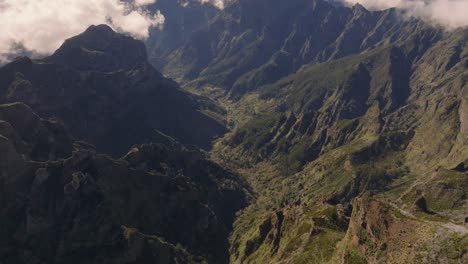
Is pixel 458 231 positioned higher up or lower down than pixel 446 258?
higher up

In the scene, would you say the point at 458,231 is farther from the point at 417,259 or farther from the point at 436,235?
the point at 417,259

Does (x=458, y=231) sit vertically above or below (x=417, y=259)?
above

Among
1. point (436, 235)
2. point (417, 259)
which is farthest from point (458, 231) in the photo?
point (417, 259)
